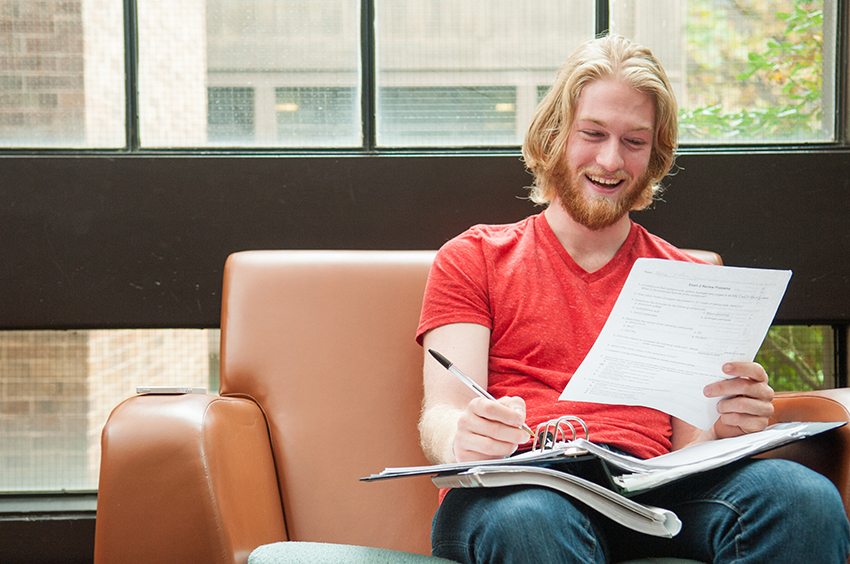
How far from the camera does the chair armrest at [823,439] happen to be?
97cm

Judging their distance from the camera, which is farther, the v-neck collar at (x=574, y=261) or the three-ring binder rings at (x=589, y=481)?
the v-neck collar at (x=574, y=261)

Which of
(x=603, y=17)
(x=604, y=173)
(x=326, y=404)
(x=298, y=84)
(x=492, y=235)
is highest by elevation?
(x=603, y=17)

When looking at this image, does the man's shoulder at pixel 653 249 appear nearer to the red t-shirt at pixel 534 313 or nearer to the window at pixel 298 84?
the red t-shirt at pixel 534 313

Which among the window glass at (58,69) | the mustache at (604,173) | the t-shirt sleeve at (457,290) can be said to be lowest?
the t-shirt sleeve at (457,290)

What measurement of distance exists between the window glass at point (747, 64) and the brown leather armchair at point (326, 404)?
0.93 metres

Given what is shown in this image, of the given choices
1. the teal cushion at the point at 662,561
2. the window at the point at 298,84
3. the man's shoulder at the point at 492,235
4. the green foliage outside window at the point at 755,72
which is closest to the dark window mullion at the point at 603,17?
the window at the point at 298,84

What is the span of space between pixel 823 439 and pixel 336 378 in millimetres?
867

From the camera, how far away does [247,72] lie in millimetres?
1731

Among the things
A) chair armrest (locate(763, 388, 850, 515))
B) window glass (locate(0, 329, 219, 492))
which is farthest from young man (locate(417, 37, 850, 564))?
window glass (locate(0, 329, 219, 492))

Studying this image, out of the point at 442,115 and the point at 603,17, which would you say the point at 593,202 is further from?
the point at 603,17

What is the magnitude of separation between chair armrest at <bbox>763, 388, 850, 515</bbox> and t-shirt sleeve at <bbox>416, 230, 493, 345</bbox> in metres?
0.55

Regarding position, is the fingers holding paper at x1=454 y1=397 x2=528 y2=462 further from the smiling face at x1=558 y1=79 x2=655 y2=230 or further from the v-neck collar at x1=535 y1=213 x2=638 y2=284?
the smiling face at x1=558 y1=79 x2=655 y2=230

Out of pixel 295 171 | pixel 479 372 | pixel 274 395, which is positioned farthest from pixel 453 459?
pixel 295 171

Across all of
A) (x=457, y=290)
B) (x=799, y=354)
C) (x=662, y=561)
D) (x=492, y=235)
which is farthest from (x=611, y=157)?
(x=799, y=354)
